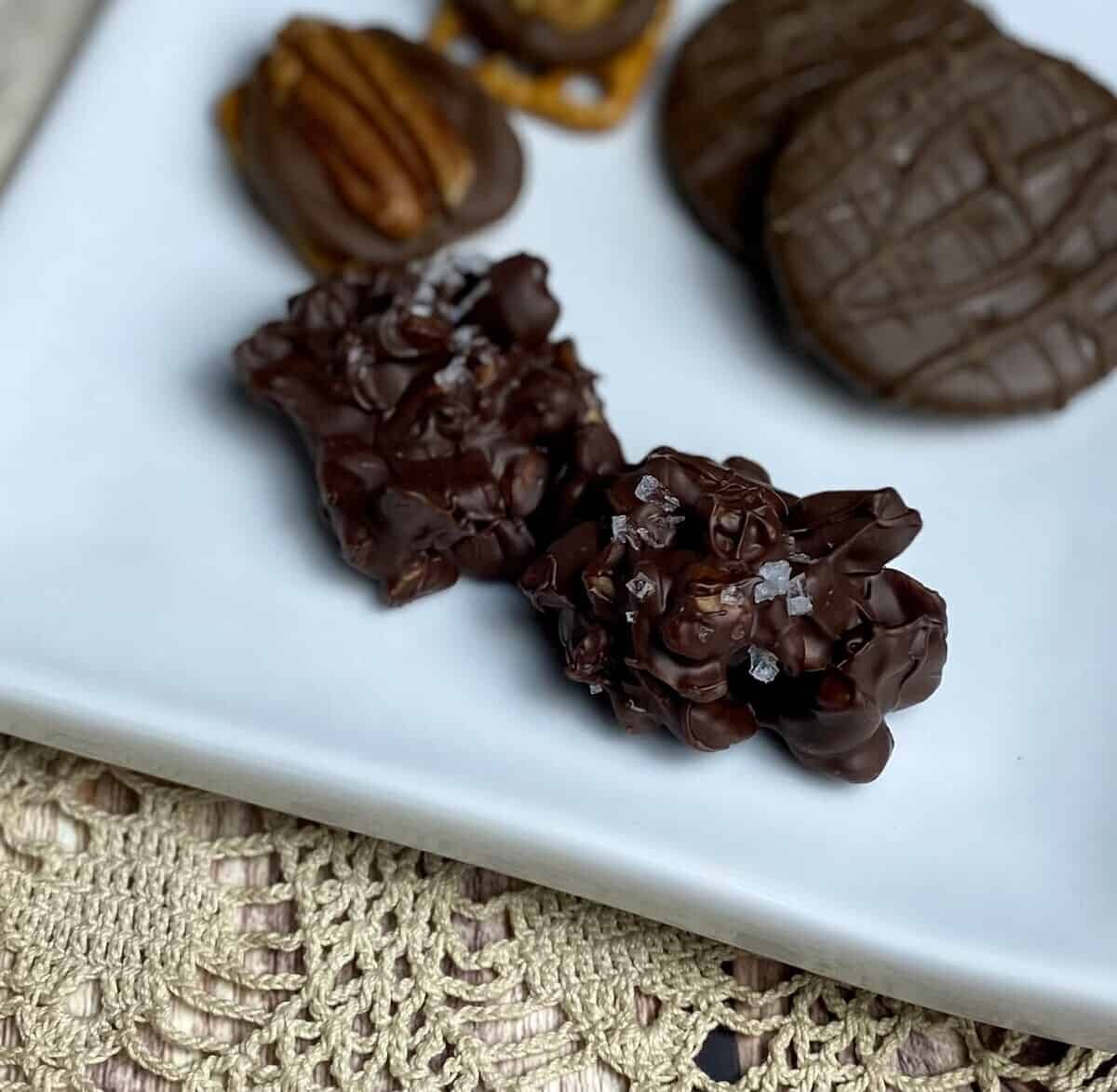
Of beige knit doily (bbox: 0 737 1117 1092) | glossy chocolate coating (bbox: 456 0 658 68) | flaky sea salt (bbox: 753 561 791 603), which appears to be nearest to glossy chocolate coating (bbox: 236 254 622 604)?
flaky sea salt (bbox: 753 561 791 603)

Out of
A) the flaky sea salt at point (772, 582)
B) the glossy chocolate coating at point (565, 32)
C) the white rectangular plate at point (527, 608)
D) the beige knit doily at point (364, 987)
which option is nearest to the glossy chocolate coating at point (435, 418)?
the white rectangular plate at point (527, 608)

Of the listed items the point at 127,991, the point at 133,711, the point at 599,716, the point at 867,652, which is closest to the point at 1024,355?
the point at 867,652

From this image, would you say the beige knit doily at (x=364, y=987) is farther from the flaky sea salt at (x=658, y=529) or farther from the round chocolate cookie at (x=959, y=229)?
the round chocolate cookie at (x=959, y=229)

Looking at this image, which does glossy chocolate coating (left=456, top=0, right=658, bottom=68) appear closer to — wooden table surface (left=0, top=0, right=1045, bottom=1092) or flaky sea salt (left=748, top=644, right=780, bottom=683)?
wooden table surface (left=0, top=0, right=1045, bottom=1092)

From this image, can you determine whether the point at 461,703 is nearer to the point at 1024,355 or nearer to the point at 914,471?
the point at 914,471

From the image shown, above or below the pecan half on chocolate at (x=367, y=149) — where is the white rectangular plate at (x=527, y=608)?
below

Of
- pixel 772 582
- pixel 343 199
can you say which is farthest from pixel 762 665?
pixel 343 199

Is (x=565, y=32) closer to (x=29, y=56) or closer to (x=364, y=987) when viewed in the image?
(x=29, y=56)
